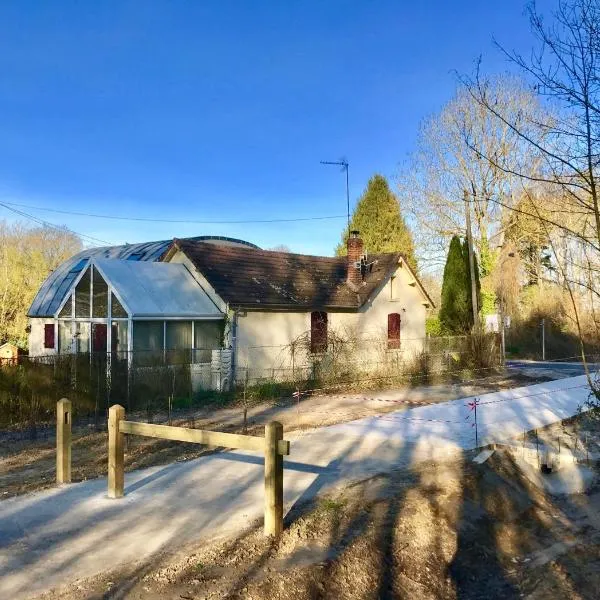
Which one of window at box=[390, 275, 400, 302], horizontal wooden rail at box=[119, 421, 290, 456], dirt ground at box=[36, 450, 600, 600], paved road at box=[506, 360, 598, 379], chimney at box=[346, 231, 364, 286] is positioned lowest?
dirt ground at box=[36, 450, 600, 600]

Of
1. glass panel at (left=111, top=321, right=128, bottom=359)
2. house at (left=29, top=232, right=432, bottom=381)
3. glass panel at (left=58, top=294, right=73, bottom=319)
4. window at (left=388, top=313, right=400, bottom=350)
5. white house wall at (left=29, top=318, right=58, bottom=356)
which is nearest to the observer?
glass panel at (left=111, top=321, right=128, bottom=359)

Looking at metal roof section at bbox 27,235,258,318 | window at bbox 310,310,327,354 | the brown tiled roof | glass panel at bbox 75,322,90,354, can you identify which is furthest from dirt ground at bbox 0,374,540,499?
metal roof section at bbox 27,235,258,318

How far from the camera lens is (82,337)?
65.9ft

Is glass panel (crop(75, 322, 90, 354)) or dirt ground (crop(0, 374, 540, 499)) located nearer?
dirt ground (crop(0, 374, 540, 499))

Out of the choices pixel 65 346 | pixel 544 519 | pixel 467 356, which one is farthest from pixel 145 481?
pixel 467 356

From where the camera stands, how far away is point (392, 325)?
25.9 meters

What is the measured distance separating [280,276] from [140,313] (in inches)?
276

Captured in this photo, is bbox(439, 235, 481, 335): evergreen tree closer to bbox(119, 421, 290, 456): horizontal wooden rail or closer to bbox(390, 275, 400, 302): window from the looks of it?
bbox(390, 275, 400, 302): window

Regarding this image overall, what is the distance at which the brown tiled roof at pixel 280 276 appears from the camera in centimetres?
2053

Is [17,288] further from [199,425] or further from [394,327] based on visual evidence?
[199,425]

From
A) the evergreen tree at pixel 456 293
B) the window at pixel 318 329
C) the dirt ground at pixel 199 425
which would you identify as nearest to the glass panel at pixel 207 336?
the dirt ground at pixel 199 425

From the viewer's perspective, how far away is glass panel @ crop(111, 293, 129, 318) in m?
Result: 18.0

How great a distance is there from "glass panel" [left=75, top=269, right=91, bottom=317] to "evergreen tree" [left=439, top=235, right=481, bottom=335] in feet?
58.5

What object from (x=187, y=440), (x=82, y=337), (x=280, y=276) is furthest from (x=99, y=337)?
(x=187, y=440)
